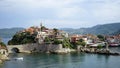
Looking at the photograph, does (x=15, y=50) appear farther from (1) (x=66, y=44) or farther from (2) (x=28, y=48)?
Result: (1) (x=66, y=44)

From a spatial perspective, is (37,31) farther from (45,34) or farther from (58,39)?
(58,39)

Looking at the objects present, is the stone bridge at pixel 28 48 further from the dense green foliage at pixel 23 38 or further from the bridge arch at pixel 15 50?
the dense green foliage at pixel 23 38

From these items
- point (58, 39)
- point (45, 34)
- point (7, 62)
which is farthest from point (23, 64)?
point (45, 34)

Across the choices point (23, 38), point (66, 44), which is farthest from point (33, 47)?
point (66, 44)

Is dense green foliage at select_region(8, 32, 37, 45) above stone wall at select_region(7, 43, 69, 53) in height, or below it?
above

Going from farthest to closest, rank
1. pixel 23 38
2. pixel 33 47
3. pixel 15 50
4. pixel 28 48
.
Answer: pixel 23 38, pixel 15 50, pixel 33 47, pixel 28 48

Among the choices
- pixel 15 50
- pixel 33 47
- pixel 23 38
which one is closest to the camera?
pixel 33 47

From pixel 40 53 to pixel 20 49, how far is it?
125 inches

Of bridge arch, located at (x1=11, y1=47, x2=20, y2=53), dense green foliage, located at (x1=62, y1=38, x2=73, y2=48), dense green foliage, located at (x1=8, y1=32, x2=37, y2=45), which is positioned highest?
dense green foliage, located at (x1=8, y1=32, x2=37, y2=45)

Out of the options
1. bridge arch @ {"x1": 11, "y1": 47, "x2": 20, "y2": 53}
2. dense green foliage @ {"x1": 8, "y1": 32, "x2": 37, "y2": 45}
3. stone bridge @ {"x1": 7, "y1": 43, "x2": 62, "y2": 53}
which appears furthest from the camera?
dense green foliage @ {"x1": 8, "y1": 32, "x2": 37, "y2": 45}

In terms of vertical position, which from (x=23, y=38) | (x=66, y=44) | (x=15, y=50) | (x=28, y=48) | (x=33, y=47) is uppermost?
(x=23, y=38)

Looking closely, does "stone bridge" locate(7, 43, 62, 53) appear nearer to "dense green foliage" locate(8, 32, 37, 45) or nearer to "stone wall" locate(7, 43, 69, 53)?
"stone wall" locate(7, 43, 69, 53)

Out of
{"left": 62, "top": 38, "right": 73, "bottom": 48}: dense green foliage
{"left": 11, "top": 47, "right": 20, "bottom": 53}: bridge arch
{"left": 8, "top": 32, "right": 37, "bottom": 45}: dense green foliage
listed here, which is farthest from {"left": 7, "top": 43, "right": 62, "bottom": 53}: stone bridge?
{"left": 8, "top": 32, "right": 37, "bottom": 45}: dense green foliage

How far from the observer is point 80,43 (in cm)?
5475
